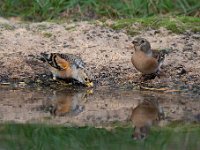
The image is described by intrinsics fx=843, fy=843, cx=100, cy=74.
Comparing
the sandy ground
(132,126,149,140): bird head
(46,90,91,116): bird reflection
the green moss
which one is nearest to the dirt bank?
the sandy ground

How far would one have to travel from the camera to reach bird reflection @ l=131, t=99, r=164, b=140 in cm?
830

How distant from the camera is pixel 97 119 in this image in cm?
879

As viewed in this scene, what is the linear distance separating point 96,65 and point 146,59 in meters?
0.85

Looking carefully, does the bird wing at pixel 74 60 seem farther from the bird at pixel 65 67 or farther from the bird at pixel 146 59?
the bird at pixel 146 59

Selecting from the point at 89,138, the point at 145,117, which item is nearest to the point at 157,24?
the point at 145,117

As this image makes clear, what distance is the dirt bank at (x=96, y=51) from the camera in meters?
10.7

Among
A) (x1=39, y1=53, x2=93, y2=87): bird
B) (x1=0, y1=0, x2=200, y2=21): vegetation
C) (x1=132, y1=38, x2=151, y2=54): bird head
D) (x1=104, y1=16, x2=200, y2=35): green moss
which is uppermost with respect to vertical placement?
(x1=0, y1=0, x2=200, y2=21): vegetation

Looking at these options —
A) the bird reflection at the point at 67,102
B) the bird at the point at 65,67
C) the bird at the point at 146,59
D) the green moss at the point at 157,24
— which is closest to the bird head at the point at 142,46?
the bird at the point at 146,59

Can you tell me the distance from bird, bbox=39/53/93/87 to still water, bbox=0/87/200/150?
0.93ft

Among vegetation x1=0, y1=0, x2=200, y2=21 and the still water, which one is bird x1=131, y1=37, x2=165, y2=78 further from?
vegetation x1=0, y1=0, x2=200, y2=21

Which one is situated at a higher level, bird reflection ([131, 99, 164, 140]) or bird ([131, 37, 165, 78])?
bird ([131, 37, 165, 78])

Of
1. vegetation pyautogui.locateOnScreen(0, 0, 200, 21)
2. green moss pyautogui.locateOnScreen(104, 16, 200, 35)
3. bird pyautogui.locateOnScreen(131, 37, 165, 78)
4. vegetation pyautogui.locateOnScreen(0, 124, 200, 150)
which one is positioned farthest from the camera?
vegetation pyautogui.locateOnScreen(0, 0, 200, 21)

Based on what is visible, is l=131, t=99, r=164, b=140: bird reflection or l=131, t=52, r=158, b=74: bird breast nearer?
l=131, t=99, r=164, b=140: bird reflection

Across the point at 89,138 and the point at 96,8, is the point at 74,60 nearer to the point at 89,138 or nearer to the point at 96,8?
the point at 96,8
